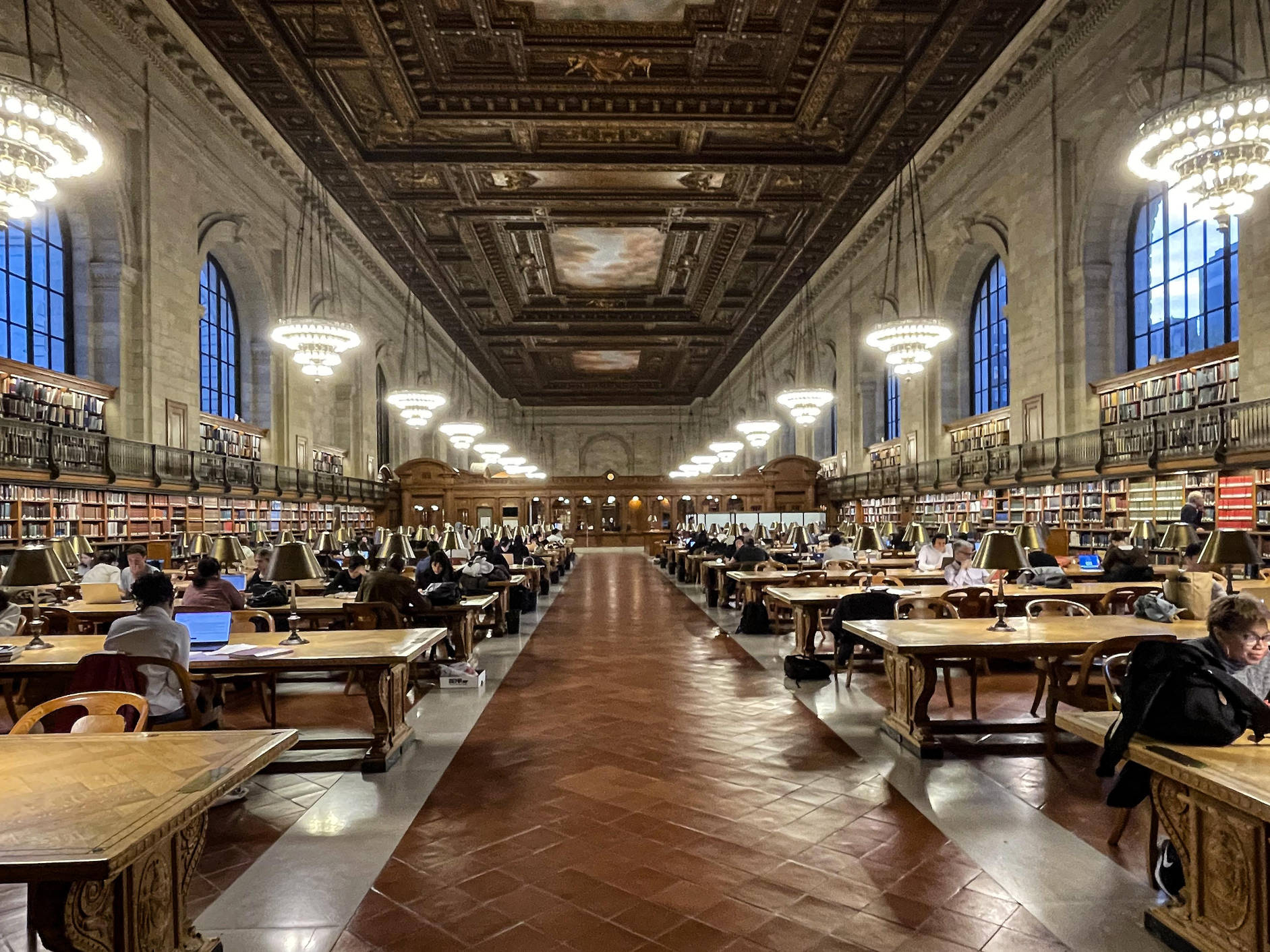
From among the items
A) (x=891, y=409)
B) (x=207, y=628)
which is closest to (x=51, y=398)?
→ (x=207, y=628)

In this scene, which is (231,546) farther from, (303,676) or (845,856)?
(845,856)

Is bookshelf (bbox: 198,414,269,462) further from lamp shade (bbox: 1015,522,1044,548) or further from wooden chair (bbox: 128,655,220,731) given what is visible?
lamp shade (bbox: 1015,522,1044,548)

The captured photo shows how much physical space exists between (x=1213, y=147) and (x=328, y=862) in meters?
8.21

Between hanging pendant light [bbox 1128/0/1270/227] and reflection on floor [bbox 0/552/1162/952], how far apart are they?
15.7ft

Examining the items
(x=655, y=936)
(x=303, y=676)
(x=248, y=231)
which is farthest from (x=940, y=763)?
(x=248, y=231)

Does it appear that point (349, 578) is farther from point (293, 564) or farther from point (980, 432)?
point (980, 432)

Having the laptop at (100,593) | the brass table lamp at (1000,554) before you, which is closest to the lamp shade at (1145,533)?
the brass table lamp at (1000,554)

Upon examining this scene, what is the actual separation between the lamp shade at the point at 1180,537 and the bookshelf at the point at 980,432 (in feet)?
27.8

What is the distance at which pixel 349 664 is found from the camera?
4410 mm

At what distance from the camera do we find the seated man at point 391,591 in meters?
6.79

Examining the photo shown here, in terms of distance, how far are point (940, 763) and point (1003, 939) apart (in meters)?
2.00

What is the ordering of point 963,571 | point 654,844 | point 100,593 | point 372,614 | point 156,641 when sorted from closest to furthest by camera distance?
1. point 654,844
2. point 156,641
3. point 372,614
4. point 100,593
5. point 963,571

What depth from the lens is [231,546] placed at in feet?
26.3

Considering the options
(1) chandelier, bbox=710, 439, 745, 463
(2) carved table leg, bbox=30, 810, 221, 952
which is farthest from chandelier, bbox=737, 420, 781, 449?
(2) carved table leg, bbox=30, 810, 221, 952
